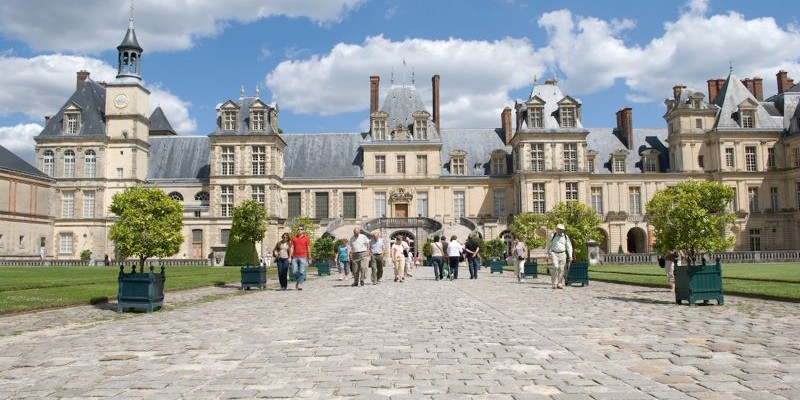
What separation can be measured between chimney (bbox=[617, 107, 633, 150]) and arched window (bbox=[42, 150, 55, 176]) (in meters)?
49.2

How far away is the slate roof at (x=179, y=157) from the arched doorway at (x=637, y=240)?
3701 centimetres

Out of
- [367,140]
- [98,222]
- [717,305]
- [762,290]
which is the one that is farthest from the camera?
[367,140]

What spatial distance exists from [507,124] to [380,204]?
13988 millimetres

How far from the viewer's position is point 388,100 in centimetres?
5634

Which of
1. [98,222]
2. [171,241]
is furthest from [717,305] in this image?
[98,222]

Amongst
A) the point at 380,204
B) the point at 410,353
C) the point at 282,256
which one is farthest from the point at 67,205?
the point at 410,353

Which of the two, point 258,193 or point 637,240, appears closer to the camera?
point 258,193

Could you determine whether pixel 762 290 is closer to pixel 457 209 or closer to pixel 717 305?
pixel 717 305

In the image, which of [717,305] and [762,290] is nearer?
[717,305]

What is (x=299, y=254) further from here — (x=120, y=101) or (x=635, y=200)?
(x=635, y=200)

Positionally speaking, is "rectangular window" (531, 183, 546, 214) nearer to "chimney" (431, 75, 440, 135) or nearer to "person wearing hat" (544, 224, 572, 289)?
"chimney" (431, 75, 440, 135)

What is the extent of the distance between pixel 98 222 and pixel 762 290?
49.1 metres

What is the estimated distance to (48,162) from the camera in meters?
52.7

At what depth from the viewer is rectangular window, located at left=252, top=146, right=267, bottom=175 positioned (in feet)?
171
